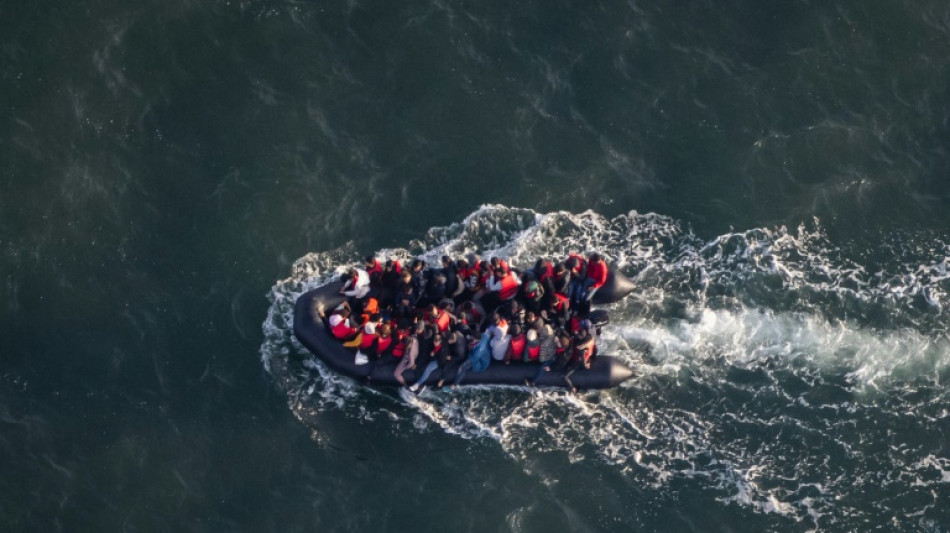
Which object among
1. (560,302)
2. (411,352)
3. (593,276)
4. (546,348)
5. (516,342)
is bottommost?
(546,348)

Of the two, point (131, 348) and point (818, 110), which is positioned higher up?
point (818, 110)

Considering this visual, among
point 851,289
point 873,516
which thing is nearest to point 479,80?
point 851,289

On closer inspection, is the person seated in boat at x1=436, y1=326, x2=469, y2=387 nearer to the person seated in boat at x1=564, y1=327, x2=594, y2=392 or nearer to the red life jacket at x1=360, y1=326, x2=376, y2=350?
the red life jacket at x1=360, y1=326, x2=376, y2=350

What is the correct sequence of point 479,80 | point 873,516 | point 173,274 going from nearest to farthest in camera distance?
point 873,516, point 173,274, point 479,80

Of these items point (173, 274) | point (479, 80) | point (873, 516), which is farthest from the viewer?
point (479, 80)

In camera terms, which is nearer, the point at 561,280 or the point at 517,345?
the point at 517,345

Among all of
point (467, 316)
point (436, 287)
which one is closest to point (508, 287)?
point (467, 316)

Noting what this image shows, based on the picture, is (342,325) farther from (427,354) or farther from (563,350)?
(563,350)

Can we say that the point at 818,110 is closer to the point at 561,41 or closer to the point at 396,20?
the point at 561,41
